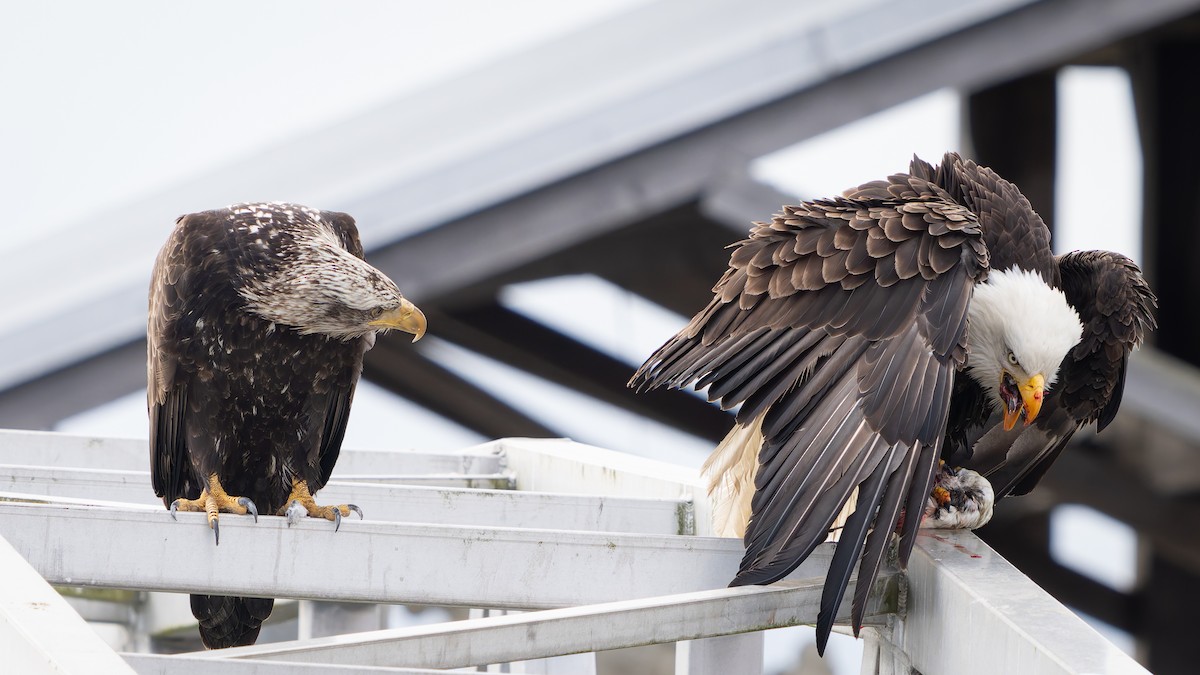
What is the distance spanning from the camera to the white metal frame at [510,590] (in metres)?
1.62

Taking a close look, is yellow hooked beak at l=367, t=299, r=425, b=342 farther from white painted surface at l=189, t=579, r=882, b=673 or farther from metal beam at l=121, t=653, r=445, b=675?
metal beam at l=121, t=653, r=445, b=675

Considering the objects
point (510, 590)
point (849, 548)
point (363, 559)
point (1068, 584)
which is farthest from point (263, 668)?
point (1068, 584)

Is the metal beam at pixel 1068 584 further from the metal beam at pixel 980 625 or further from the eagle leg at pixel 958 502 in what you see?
the metal beam at pixel 980 625

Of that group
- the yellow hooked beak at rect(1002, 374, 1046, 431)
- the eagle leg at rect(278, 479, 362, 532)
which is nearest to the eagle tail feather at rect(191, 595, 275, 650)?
the eagle leg at rect(278, 479, 362, 532)

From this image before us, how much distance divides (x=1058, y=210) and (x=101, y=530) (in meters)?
6.70

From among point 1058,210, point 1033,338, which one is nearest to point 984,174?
point 1033,338

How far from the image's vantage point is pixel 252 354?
3.04 metres

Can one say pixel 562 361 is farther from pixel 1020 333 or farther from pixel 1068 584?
pixel 1020 333

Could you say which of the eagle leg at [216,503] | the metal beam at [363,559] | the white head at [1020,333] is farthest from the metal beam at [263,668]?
the white head at [1020,333]

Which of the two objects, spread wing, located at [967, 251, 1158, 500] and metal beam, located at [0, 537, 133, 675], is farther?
spread wing, located at [967, 251, 1158, 500]

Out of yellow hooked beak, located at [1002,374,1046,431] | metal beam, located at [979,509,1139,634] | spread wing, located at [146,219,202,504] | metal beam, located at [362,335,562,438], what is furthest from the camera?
metal beam, located at [979,509,1139,634]

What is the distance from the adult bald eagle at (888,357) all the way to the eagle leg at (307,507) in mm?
615

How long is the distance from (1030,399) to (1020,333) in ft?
0.50

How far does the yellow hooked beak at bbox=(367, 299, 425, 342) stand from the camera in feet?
9.99
